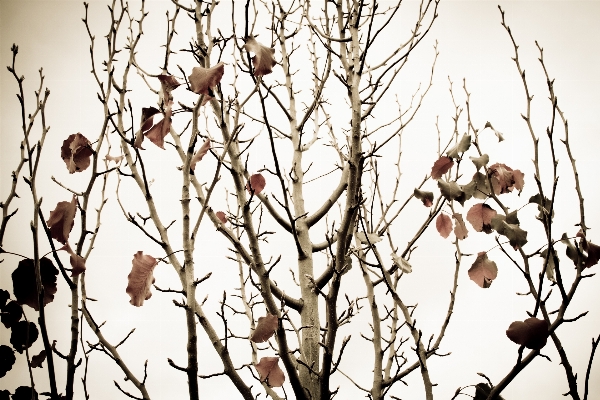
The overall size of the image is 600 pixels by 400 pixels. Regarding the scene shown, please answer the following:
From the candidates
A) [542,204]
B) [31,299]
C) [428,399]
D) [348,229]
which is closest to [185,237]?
[31,299]

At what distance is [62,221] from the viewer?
1.33 metres

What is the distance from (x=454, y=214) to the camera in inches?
78.4

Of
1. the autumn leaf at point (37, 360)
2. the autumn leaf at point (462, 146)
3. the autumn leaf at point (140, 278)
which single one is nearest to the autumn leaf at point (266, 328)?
the autumn leaf at point (140, 278)

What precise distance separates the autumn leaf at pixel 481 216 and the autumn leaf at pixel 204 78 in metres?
1.17

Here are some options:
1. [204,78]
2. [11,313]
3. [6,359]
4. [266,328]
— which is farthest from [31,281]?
[266,328]

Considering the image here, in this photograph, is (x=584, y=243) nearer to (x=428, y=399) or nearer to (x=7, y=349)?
(x=428, y=399)

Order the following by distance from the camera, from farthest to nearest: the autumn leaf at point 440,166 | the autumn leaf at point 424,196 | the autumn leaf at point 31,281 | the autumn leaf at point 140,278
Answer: the autumn leaf at point 424,196 → the autumn leaf at point 440,166 → the autumn leaf at point 140,278 → the autumn leaf at point 31,281

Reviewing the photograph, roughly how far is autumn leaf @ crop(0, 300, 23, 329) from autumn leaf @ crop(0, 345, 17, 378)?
122mm

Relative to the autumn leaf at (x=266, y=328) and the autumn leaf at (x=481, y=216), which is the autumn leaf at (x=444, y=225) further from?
the autumn leaf at (x=266, y=328)

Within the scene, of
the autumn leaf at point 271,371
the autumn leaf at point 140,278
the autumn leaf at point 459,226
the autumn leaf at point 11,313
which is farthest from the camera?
the autumn leaf at point 271,371

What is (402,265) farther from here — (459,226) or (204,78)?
(204,78)

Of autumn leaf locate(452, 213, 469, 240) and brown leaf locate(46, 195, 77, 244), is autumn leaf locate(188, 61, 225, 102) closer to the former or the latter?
brown leaf locate(46, 195, 77, 244)

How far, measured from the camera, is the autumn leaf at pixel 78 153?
1525 millimetres

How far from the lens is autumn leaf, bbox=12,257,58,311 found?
46.4 inches
